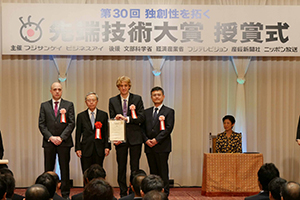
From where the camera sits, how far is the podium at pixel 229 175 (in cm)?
517

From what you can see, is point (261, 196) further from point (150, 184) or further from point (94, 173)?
point (94, 173)

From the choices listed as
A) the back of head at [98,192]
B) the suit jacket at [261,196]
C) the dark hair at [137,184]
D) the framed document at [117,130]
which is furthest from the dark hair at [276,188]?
the framed document at [117,130]

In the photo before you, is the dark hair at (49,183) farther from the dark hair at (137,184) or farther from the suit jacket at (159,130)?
the suit jacket at (159,130)

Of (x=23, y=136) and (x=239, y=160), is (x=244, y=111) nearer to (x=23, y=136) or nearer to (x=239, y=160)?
(x=239, y=160)

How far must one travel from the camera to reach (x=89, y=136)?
472cm

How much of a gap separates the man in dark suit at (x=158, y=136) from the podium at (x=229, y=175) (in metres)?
0.75

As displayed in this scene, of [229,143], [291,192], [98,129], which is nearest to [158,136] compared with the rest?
[98,129]

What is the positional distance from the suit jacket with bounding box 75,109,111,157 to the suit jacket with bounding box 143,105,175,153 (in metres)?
0.51

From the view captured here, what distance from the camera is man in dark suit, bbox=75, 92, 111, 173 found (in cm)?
468

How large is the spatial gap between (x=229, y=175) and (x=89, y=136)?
6.51ft

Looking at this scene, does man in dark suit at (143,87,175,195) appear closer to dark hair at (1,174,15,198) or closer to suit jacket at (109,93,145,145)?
suit jacket at (109,93,145,145)

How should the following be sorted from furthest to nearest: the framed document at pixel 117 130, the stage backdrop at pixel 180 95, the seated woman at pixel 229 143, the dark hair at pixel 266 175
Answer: the stage backdrop at pixel 180 95 < the seated woman at pixel 229 143 < the framed document at pixel 117 130 < the dark hair at pixel 266 175

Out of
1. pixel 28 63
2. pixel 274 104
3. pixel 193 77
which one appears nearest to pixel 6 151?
pixel 28 63

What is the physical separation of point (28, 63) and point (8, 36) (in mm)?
552
